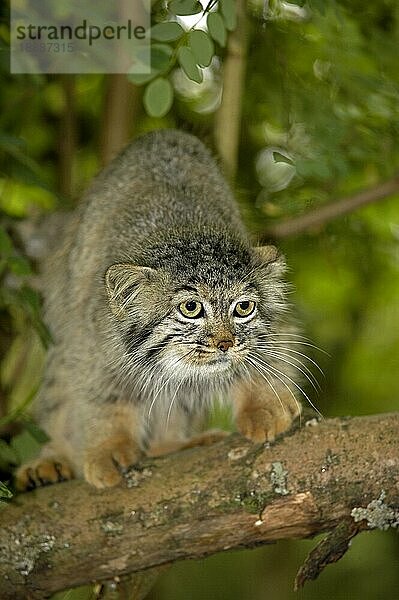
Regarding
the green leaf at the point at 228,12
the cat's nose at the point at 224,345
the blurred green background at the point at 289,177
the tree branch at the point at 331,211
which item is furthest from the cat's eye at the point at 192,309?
the tree branch at the point at 331,211

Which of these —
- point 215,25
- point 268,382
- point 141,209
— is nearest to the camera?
point 215,25

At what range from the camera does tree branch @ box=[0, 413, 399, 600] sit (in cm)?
265

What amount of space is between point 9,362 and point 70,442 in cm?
118

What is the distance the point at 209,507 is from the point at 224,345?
0.52 metres

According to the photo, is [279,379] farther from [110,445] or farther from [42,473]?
[42,473]

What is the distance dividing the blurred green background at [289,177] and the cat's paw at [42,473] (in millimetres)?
76

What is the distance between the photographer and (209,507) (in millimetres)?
2762

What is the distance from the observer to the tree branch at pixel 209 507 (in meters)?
2.65

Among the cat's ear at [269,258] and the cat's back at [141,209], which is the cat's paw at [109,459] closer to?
the cat's back at [141,209]

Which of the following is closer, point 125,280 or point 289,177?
point 125,280

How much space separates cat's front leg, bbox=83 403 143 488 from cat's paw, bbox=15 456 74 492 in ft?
0.52

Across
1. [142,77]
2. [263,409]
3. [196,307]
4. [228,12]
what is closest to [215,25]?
[228,12]

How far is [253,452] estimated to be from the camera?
9.41ft

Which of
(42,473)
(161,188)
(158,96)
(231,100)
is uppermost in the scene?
(158,96)
